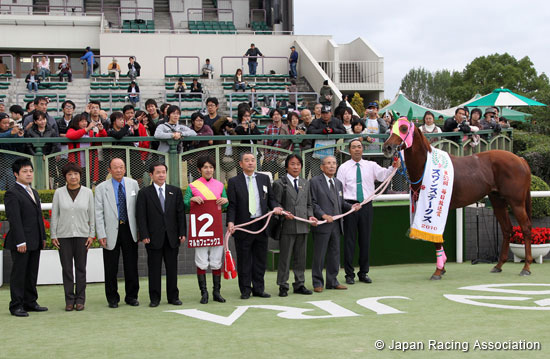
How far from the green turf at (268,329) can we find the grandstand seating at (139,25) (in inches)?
1032

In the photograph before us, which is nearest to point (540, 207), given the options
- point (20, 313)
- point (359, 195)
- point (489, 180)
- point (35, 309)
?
point (489, 180)

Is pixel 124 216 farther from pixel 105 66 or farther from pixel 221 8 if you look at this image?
pixel 221 8

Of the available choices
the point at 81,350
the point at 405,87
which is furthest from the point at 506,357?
the point at 405,87

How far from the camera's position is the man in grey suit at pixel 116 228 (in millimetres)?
7660

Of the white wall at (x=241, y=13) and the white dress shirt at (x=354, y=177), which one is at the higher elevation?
the white wall at (x=241, y=13)

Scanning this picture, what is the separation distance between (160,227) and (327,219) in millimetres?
2011

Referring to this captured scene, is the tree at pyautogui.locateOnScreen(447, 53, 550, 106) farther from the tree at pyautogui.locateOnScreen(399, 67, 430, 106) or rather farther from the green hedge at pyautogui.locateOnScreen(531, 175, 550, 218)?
the green hedge at pyautogui.locateOnScreen(531, 175, 550, 218)

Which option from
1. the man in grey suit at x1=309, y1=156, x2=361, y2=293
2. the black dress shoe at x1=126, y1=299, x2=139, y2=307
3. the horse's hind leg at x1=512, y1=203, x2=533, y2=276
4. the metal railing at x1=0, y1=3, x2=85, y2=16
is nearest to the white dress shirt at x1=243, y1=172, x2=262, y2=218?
the man in grey suit at x1=309, y1=156, x2=361, y2=293

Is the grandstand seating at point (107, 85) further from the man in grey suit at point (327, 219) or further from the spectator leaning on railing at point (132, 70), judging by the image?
the man in grey suit at point (327, 219)

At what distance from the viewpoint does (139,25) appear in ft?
112

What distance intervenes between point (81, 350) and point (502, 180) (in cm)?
616

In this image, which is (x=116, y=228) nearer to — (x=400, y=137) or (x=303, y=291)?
(x=303, y=291)

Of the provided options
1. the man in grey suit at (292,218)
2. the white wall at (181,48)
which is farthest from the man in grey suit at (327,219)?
the white wall at (181,48)

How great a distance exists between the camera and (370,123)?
40.7 feet
